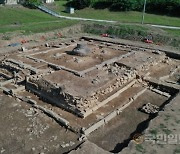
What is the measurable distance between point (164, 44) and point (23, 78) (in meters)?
12.7

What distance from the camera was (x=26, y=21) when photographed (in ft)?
89.2

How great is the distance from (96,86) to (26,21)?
17.4 m

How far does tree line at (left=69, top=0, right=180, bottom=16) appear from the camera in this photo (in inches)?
1253

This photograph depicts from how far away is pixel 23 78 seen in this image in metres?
14.2

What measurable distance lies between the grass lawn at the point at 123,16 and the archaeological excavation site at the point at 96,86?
11.4 meters

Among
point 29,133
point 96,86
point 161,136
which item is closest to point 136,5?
point 96,86

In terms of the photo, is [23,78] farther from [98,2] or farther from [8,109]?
[98,2]

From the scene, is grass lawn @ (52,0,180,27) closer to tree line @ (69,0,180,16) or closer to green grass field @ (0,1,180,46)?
green grass field @ (0,1,180,46)

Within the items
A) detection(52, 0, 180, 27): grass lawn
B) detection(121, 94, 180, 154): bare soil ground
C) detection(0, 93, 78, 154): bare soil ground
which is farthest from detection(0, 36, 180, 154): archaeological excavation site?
detection(52, 0, 180, 27): grass lawn

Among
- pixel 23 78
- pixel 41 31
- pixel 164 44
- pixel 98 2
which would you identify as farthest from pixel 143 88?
pixel 98 2

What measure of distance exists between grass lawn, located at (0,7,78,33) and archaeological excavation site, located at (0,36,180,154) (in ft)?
16.9

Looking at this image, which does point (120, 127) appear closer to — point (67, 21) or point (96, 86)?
point (96, 86)

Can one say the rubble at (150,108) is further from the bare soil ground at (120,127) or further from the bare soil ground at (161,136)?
the bare soil ground at (161,136)

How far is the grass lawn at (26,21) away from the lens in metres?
23.6
